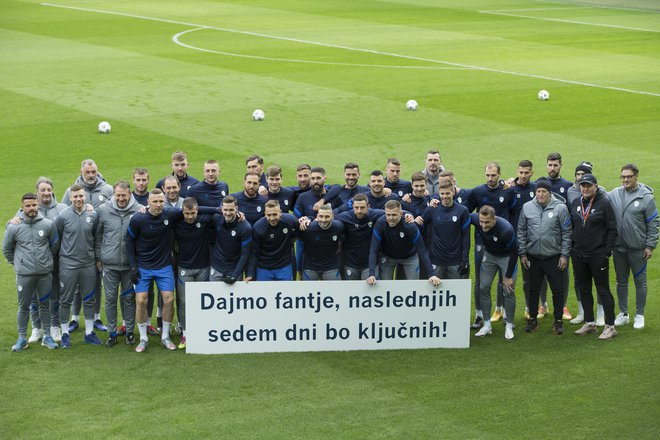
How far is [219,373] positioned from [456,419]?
10.1 ft

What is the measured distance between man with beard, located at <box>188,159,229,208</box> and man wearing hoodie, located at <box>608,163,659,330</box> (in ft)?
18.0

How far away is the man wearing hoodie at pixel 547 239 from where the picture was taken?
564 inches

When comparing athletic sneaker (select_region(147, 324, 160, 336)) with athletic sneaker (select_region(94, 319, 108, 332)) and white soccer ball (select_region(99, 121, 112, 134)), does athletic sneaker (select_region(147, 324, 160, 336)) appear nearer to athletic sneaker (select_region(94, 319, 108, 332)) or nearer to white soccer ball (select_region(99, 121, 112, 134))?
athletic sneaker (select_region(94, 319, 108, 332))

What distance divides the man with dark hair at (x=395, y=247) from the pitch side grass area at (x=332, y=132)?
1.19 m

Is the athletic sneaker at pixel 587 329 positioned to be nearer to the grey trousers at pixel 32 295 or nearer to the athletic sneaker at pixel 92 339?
the athletic sneaker at pixel 92 339

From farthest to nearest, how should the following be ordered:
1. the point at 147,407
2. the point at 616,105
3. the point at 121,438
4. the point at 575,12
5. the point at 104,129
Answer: the point at 575,12
the point at 616,105
the point at 104,129
the point at 147,407
the point at 121,438

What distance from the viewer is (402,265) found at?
47.9 feet

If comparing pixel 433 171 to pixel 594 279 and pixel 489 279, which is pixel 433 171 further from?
pixel 594 279

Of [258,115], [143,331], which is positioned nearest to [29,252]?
[143,331]

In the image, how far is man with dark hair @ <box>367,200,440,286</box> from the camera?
13859 millimetres

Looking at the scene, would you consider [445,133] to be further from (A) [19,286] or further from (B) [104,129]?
(A) [19,286]

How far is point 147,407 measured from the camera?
39.9 feet

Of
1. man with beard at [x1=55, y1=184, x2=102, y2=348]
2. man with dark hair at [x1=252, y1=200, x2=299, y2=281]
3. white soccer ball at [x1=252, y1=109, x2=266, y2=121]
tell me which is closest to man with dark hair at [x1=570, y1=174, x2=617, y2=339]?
man with dark hair at [x1=252, y1=200, x2=299, y2=281]

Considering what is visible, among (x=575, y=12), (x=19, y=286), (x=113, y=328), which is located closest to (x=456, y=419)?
(x=113, y=328)
